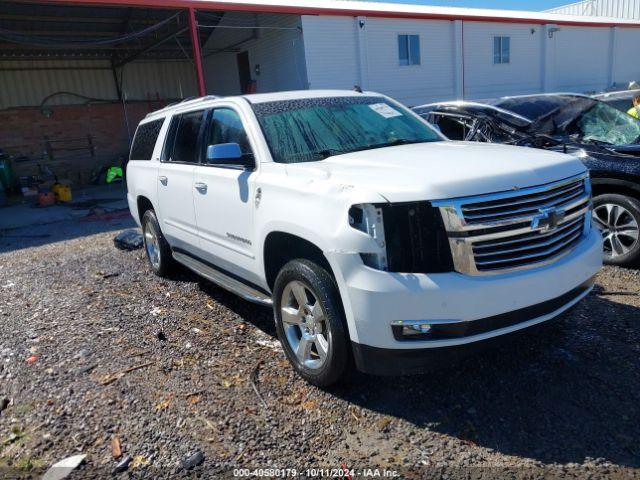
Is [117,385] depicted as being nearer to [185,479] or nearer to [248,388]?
[248,388]

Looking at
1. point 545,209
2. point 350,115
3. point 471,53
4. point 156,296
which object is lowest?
point 156,296

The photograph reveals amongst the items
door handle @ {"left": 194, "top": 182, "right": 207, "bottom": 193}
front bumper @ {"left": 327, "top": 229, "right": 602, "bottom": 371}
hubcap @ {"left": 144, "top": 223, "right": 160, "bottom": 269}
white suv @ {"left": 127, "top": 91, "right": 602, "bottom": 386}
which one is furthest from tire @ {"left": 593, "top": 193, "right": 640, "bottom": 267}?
hubcap @ {"left": 144, "top": 223, "right": 160, "bottom": 269}

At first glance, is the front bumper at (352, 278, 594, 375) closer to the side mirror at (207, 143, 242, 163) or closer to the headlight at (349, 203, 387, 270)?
the headlight at (349, 203, 387, 270)

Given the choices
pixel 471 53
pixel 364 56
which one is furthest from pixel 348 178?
pixel 471 53

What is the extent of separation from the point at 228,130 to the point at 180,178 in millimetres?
886

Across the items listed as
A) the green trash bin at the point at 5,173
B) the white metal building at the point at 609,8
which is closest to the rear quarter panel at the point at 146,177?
the green trash bin at the point at 5,173

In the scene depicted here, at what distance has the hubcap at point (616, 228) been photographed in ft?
16.3

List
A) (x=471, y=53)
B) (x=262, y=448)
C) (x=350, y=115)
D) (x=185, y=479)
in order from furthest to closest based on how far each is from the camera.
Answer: (x=471, y=53)
(x=350, y=115)
(x=262, y=448)
(x=185, y=479)

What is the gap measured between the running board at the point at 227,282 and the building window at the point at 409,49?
55.5ft

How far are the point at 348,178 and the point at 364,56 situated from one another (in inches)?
664

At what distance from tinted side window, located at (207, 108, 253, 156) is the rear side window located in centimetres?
147

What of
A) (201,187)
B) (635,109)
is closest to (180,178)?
(201,187)

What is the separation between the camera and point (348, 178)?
303 centimetres

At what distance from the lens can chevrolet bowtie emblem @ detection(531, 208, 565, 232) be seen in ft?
9.54
